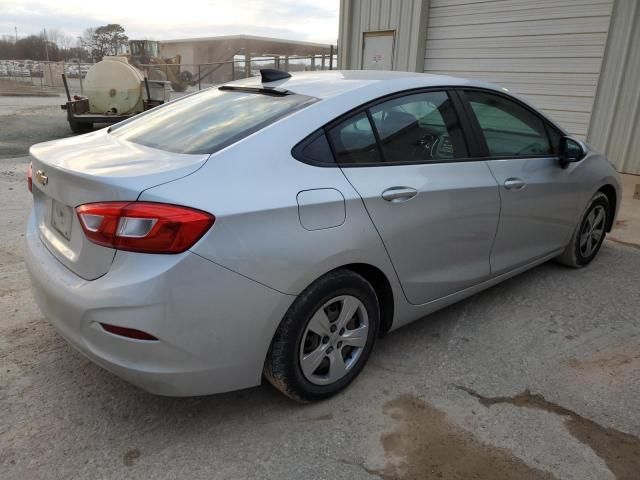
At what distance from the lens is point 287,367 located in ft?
7.84

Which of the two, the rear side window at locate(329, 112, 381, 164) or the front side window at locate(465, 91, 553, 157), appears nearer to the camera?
the rear side window at locate(329, 112, 381, 164)

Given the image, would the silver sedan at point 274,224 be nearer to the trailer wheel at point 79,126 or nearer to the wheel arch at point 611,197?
the wheel arch at point 611,197

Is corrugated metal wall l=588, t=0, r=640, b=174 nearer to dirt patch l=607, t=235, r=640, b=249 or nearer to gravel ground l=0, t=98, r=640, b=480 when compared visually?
dirt patch l=607, t=235, r=640, b=249

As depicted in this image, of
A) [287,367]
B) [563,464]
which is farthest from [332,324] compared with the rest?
[563,464]

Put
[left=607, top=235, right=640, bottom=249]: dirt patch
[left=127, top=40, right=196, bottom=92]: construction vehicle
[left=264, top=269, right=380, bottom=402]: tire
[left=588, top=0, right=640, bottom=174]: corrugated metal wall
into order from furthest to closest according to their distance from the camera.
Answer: [left=127, top=40, right=196, bottom=92]: construction vehicle
[left=588, top=0, right=640, bottom=174]: corrugated metal wall
[left=607, top=235, right=640, bottom=249]: dirt patch
[left=264, top=269, right=380, bottom=402]: tire

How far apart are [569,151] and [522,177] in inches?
25.8

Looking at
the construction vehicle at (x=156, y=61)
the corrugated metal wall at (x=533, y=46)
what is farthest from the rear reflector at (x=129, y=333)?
the construction vehicle at (x=156, y=61)

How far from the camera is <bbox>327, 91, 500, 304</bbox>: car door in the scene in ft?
8.57

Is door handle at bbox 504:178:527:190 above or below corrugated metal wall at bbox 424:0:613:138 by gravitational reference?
below

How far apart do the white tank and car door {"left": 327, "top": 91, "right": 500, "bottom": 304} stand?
36.9ft

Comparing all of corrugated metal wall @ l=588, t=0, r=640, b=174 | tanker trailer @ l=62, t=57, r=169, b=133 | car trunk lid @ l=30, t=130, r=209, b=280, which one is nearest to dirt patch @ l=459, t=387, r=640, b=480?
car trunk lid @ l=30, t=130, r=209, b=280

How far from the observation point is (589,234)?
14.5 ft

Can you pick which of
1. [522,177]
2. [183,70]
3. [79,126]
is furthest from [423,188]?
[183,70]

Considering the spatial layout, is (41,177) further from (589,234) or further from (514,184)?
(589,234)
